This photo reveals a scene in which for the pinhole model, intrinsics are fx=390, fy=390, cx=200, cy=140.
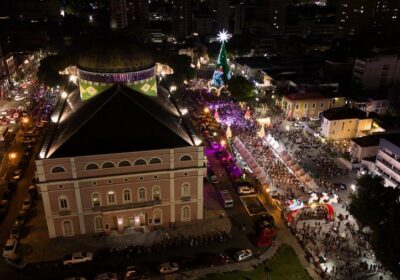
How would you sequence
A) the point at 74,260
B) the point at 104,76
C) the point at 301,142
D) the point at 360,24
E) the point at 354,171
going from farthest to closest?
the point at 360,24 → the point at 301,142 → the point at 354,171 → the point at 104,76 → the point at 74,260

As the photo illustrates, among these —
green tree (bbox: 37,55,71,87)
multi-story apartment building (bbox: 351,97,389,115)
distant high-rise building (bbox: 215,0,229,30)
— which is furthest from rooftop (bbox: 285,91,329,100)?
distant high-rise building (bbox: 215,0,229,30)

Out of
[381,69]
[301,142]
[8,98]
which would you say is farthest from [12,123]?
[381,69]

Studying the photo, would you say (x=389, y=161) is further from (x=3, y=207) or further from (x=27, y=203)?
(x=3, y=207)

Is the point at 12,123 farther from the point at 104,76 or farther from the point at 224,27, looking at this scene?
the point at 224,27

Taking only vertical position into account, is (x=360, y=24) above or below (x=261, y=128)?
above

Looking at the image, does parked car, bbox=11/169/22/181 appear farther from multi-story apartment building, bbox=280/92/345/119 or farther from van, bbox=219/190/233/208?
multi-story apartment building, bbox=280/92/345/119

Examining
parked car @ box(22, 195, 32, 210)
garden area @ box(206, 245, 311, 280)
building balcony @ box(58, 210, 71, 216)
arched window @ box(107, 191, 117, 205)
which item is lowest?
garden area @ box(206, 245, 311, 280)

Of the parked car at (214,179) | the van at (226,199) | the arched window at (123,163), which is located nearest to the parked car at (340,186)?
the van at (226,199)
